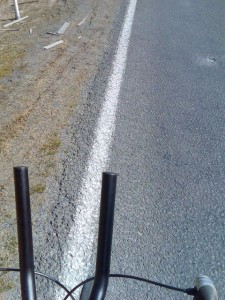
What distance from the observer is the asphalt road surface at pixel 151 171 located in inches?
78.1

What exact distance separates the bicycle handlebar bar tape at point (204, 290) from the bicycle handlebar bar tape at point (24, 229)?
486 mm

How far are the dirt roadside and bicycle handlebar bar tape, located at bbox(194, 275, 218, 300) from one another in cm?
103

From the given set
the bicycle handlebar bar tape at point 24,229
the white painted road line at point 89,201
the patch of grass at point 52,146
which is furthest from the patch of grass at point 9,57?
the bicycle handlebar bar tape at point 24,229

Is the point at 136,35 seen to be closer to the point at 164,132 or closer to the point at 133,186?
the point at 164,132

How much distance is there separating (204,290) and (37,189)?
1.54m

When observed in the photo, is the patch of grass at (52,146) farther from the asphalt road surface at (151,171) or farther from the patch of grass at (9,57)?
the patch of grass at (9,57)

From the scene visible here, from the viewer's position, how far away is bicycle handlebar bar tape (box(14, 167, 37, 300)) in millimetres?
997

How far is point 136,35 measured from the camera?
5551mm

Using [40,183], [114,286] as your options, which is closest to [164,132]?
[40,183]

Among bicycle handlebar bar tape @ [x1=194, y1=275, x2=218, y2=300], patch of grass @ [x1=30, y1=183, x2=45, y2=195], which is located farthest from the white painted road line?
bicycle handlebar bar tape @ [x1=194, y1=275, x2=218, y2=300]

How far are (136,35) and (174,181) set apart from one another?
3504 millimetres

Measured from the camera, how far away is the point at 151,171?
8.78 feet

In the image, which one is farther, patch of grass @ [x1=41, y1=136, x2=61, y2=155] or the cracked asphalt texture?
patch of grass @ [x1=41, y1=136, x2=61, y2=155]

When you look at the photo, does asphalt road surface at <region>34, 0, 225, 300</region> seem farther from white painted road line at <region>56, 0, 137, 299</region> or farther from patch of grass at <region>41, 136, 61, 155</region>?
patch of grass at <region>41, 136, 61, 155</region>
